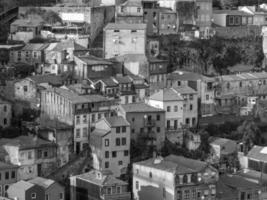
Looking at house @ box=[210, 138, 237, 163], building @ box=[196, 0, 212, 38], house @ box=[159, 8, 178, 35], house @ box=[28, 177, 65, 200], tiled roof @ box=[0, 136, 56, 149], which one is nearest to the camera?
house @ box=[28, 177, 65, 200]

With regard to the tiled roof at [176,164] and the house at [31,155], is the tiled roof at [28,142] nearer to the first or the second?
the house at [31,155]

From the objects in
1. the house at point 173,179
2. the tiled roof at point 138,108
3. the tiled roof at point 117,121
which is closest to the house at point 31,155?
the tiled roof at point 117,121

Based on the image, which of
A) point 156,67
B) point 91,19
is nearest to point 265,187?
point 156,67

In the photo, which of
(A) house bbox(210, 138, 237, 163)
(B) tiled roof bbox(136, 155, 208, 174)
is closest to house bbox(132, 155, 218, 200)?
(B) tiled roof bbox(136, 155, 208, 174)

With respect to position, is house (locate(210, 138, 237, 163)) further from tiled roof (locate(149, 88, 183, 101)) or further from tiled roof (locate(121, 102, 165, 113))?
tiled roof (locate(121, 102, 165, 113))

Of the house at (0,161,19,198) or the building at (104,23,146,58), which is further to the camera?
the building at (104,23,146,58)
